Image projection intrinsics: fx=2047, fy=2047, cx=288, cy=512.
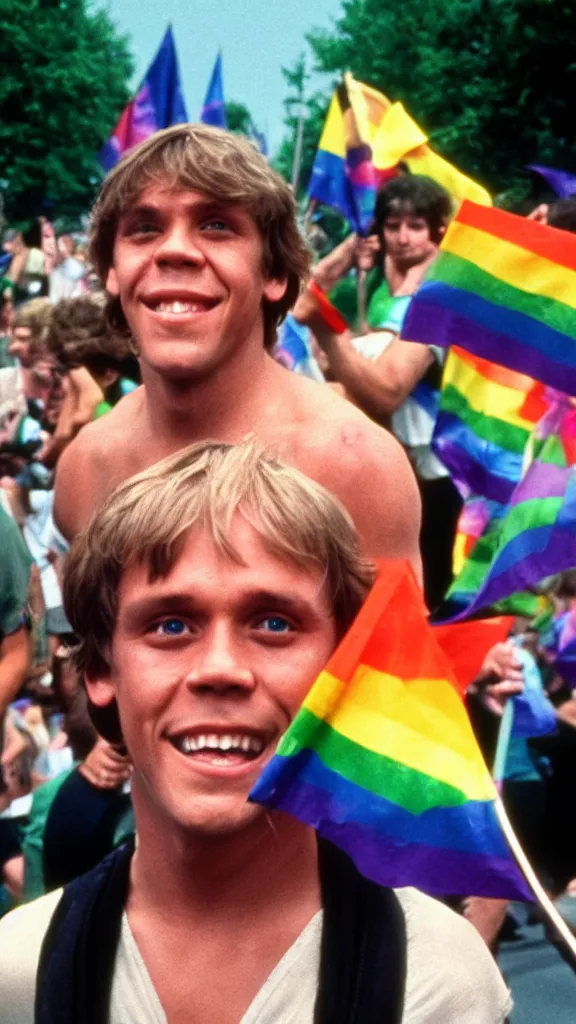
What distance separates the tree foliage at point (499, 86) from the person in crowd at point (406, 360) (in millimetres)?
23103

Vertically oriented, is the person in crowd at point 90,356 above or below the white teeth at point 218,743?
below

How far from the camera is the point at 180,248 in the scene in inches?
133

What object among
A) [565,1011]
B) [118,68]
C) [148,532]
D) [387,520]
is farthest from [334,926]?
[118,68]

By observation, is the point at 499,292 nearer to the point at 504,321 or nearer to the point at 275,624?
the point at 504,321

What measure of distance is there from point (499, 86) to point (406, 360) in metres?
30.0

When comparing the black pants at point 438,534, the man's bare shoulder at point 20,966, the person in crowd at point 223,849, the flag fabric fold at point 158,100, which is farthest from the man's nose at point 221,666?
the flag fabric fold at point 158,100

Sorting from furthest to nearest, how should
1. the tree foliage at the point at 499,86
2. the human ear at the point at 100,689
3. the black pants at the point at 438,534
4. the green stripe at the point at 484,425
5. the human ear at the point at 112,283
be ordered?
the tree foliage at the point at 499,86, the black pants at the point at 438,534, the green stripe at the point at 484,425, the human ear at the point at 112,283, the human ear at the point at 100,689

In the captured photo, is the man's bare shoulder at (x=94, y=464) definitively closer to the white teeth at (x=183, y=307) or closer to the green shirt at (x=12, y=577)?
the white teeth at (x=183, y=307)

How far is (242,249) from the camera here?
3.50 m

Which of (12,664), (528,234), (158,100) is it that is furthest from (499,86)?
(528,234)

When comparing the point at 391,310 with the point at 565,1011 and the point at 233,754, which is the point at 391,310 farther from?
the point at 233,754

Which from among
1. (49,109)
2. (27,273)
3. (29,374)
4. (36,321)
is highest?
(36,321)

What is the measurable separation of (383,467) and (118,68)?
54.7 metres

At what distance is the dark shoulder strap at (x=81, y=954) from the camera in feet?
7.61
